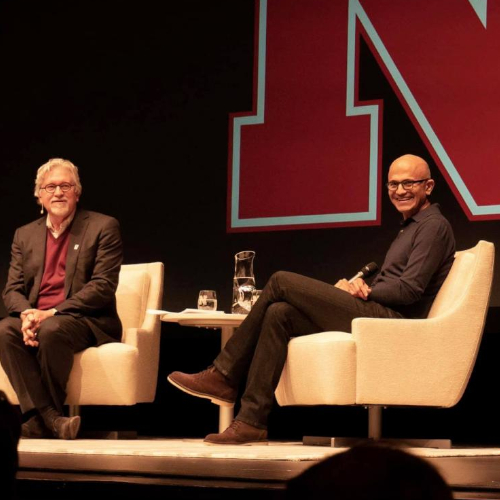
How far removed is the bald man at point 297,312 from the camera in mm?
3697

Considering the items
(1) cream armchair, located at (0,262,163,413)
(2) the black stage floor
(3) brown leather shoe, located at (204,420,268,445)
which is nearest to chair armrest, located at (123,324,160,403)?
(1) cream armchair, located at (0,262,163,413)

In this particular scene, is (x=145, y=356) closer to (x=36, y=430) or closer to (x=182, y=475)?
(x=36, y=430)

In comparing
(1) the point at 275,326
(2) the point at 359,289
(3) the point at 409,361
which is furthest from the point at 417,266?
(1) the point at 275,326

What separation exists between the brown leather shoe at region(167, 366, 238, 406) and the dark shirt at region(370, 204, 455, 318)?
69 cm

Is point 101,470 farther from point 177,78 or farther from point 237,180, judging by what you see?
point 177,78

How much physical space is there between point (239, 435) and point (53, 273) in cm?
146

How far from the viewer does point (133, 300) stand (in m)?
4.95

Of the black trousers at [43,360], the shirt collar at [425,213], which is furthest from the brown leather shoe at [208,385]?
the shirt collar at [425,213]

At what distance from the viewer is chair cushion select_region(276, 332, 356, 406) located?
12.3ft

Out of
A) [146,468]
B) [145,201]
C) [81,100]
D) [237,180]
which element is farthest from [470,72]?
[146,468]

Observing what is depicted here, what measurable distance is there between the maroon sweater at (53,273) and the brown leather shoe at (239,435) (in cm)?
128

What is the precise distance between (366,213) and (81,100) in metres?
1.95

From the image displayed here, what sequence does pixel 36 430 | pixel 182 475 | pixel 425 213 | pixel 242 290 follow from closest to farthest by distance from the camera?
pixel 182 475, pixel 425 213, pixel 36 430, pixel 242 290

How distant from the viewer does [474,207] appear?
4.74 meters
